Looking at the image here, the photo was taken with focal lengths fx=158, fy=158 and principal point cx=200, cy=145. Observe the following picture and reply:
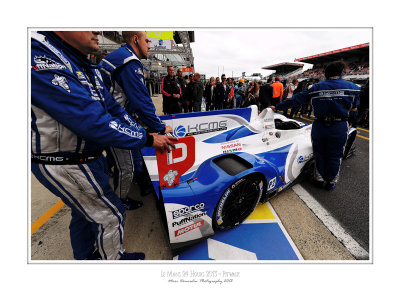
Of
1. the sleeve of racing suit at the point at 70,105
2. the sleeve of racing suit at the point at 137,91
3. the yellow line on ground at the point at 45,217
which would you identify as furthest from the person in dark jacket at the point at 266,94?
the yellow line on ground at the point at 45,217

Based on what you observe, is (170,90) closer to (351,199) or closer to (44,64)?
(44,64)

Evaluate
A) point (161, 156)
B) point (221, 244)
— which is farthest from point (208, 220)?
point (161, 156)

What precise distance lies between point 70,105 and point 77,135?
8.1 inches

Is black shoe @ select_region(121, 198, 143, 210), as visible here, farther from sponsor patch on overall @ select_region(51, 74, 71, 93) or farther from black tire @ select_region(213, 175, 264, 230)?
sponsor patch on overall @ select_region(51, 74, 71, 93)

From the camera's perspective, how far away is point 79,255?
118 centimetres

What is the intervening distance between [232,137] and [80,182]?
1.77m

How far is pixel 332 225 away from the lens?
5.37 ft

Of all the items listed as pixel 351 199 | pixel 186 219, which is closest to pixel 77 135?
pixel 186 219

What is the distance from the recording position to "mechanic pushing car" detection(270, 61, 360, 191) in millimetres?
1850

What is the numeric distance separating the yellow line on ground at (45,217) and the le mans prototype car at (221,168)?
3.96 ft

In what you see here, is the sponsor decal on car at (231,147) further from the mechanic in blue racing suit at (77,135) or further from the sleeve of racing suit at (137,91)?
the mechanic in blue racing suit at (77,135)

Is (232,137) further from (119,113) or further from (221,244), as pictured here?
(119,113)

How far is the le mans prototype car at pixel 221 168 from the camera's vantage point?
1.21 metres

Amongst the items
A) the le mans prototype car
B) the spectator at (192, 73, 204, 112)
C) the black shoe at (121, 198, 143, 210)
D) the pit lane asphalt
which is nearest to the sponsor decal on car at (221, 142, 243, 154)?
the le mans prototype car
